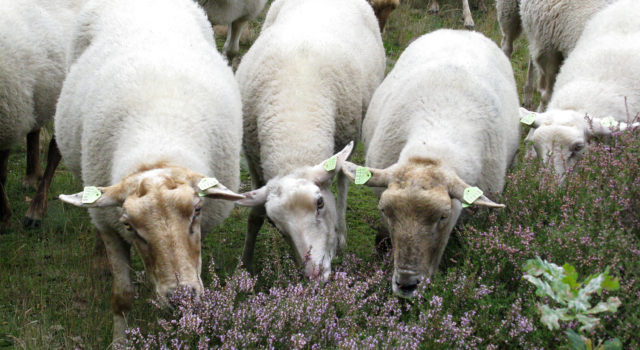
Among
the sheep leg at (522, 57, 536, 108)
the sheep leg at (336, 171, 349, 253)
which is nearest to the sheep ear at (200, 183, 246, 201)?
the sheep leg at (336, 171, 349, 253)

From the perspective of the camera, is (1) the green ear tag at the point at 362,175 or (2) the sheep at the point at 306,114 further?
(2) the sheep at the point at 306,114

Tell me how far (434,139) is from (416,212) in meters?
0.61

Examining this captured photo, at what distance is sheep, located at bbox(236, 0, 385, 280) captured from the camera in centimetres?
372

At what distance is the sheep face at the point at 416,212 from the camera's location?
11.1 feet

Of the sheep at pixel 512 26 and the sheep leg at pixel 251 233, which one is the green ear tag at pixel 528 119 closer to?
the sheep leg at pixel 251 233

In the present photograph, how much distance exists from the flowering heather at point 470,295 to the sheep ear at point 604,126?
46 cm

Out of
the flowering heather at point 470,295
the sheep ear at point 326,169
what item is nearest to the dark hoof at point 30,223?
the flowering heather at point 470,295

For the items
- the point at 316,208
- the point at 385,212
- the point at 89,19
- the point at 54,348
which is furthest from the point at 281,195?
the point at 89,19

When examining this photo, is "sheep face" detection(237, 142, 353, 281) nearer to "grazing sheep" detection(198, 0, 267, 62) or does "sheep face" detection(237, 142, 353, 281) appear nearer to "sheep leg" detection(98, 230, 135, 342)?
"sheep leg" detection(98, 230, 135, 342)

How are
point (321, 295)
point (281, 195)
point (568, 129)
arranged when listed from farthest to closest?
point (568, 129), point (281, 195), point (321, 295)

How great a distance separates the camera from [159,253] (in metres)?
2.97

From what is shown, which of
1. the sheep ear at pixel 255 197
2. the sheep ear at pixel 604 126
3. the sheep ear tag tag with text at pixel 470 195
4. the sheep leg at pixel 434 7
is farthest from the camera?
the sheep leg at pixel 434 7

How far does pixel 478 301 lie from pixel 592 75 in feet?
9.17

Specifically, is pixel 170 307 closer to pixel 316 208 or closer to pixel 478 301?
pixel 316 208
